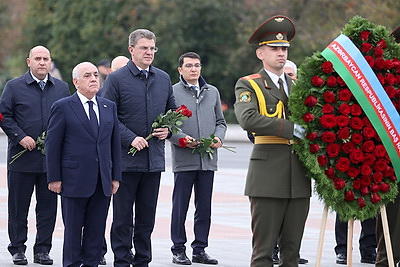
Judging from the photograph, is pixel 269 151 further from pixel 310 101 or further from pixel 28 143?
pixel 28 143

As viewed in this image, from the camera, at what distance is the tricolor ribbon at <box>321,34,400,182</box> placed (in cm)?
751

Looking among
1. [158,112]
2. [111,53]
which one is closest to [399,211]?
[158,112]

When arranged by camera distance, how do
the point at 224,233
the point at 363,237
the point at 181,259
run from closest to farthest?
1. the point at 181,259
2. the point at 363,237
3. the point at 224,233

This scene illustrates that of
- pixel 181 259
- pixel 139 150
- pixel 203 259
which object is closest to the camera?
pixel 139 150

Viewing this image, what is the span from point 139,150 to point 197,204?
5.81 ft

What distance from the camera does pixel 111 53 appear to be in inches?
1645

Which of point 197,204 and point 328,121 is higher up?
point 328,121

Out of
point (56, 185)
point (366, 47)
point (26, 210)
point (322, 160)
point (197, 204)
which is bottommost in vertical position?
point (26, 210)

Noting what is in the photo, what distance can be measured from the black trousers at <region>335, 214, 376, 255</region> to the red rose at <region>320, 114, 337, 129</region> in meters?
3.05

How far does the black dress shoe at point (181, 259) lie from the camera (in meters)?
9.95

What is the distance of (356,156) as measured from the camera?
7531mm

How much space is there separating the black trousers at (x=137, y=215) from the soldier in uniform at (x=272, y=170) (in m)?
1.59

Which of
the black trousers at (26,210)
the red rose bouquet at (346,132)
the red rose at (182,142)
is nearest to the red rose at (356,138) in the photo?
the red rose bouquet at (346,132)

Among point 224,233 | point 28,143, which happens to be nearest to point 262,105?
point 28,143
